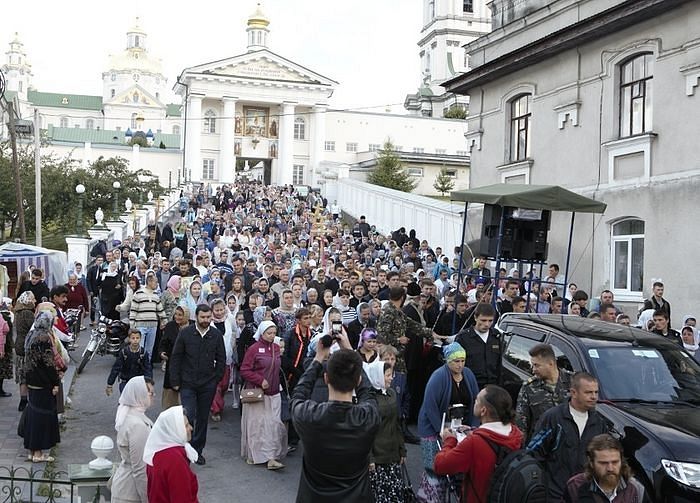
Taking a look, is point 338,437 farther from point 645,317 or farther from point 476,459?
point 645,317

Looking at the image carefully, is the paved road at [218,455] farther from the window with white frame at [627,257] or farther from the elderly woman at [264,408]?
the window with white frame at [627,257]

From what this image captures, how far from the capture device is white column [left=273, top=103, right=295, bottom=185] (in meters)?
75.5

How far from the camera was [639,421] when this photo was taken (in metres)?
6.53

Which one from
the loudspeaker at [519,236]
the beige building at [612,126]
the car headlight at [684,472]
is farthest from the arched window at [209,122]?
the car headlight at [684,472]

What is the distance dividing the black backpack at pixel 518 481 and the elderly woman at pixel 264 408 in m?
5.02

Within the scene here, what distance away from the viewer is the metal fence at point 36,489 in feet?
21.4

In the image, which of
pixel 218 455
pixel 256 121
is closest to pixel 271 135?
pixel 256 121

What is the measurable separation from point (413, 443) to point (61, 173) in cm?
3999

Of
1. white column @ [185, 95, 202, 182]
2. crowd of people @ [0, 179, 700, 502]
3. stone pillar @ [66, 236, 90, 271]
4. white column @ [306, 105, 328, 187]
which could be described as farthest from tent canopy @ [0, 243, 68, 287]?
white column @ [306, 105, 328, 187]

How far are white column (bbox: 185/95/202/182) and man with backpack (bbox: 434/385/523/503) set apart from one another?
225 ft

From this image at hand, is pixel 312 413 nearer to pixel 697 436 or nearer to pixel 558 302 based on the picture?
pixel 697 436

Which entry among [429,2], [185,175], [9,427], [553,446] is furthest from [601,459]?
[429,2]

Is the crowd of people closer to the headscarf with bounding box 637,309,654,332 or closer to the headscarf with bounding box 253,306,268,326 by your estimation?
the headscarf with bounding box 253,306,268,326

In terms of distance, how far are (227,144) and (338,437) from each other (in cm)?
7025
